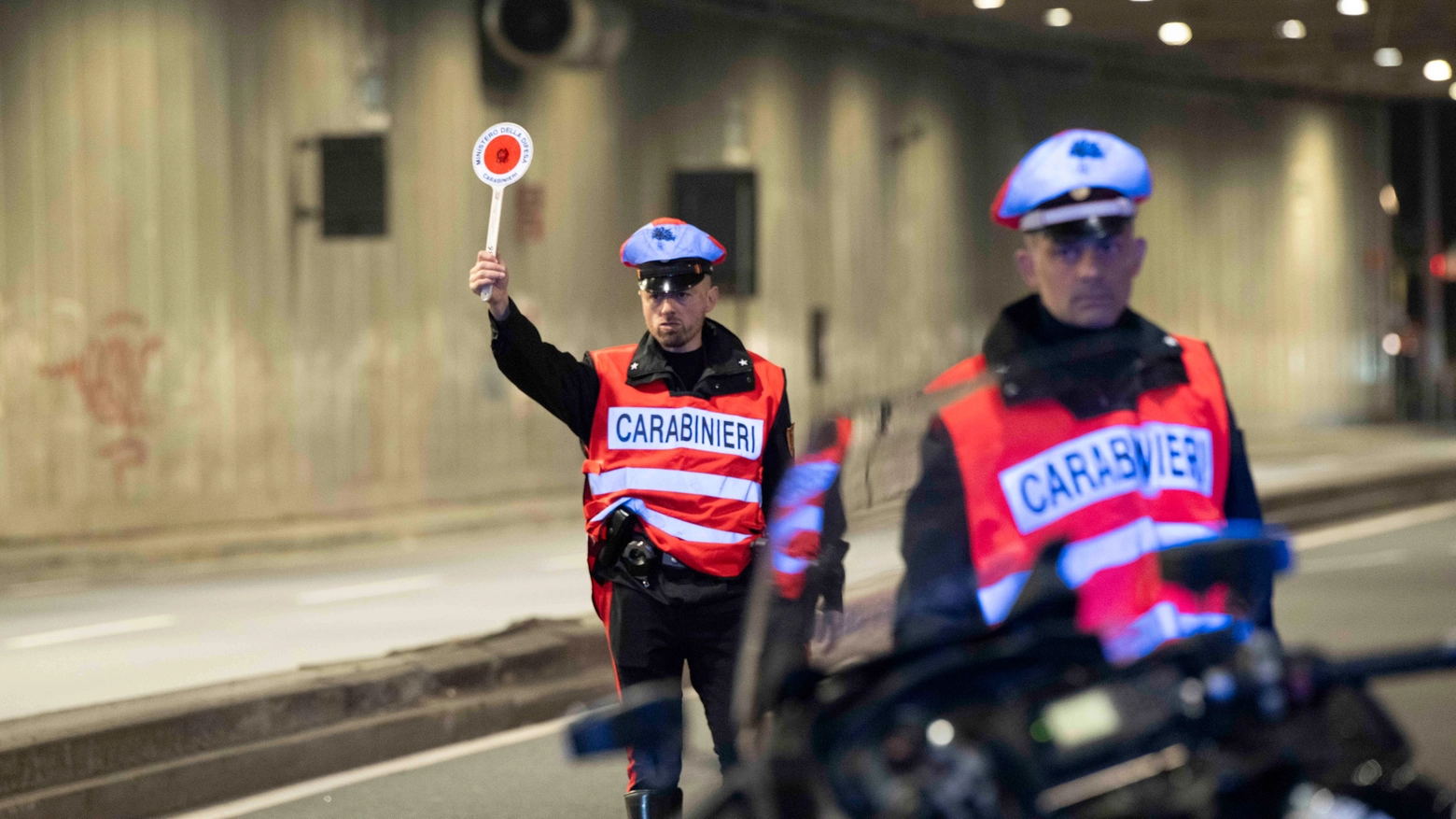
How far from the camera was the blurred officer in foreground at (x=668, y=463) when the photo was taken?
15.4 feet

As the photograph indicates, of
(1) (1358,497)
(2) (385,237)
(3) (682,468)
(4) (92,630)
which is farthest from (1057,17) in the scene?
(3) (682,468)

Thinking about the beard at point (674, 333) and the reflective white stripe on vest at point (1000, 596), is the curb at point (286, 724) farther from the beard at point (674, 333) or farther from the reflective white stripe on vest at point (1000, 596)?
the reflective white stripe on vest at point (1000, 596)

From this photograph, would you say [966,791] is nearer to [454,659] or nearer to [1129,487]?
[1129,487]

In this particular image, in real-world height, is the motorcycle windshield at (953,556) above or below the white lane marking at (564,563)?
above

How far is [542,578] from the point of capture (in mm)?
13664

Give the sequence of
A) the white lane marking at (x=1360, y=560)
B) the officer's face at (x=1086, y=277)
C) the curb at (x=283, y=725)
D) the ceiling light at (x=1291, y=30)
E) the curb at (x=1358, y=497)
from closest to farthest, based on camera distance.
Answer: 1. the officer's face at (x=1086, y=277)
2. the curb at (x=283, y=725)
3. the white lane marking at (x=1360, y=560)
4. the curb at (x=1358, y=497)
5. the ceiling light at (x=1291, y=30)

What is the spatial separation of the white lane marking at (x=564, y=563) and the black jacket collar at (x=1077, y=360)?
38.8ft

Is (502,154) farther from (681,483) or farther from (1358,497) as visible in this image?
(1358,497)

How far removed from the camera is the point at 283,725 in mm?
7254

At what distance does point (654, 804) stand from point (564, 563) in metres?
10.5

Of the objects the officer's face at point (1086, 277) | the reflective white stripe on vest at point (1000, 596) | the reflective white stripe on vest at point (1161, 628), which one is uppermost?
the officer's face at point (1086, 277)

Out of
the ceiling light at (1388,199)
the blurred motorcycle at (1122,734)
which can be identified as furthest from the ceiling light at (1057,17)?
the blurred motorcycle at (1122,734)

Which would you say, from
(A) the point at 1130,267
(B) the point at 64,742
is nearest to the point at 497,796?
(B) the point at 64,742

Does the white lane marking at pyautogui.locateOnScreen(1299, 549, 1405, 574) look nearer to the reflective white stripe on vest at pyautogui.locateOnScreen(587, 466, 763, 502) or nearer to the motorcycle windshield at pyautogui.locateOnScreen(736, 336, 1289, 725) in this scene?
the reflective white stripe on vest at pyautogui.locateOnScreen(587, 466, 763, 502)
